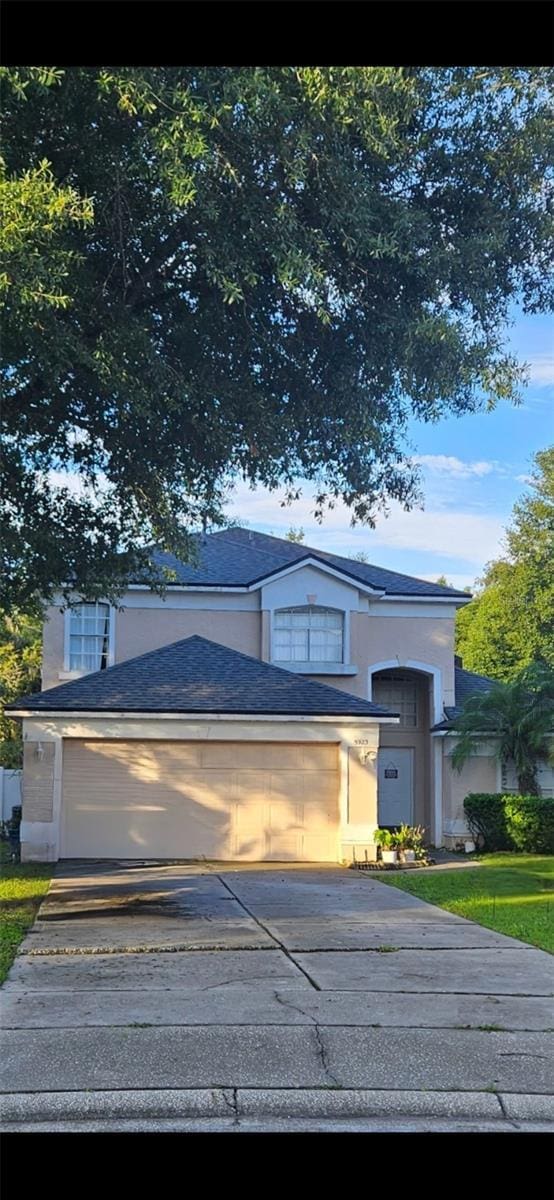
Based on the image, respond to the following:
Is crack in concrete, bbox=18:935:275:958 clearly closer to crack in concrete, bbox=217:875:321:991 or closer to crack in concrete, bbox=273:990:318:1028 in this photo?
crack in concrete, bbox=217:875:321:991

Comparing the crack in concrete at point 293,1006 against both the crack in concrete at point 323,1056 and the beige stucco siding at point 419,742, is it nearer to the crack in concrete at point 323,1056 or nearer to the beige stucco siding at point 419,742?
the crack in concrete at point 323,1056

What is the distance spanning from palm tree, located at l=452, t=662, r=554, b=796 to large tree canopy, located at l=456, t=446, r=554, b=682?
1913 mm

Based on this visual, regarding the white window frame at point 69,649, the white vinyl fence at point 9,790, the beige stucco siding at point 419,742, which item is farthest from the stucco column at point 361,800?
the white vinyl fence at point 9,790

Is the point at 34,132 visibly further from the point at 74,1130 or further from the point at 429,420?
the point at 74,1130

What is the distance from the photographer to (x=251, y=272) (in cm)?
852

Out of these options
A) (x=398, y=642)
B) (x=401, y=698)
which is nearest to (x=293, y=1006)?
(x=398, y=642)

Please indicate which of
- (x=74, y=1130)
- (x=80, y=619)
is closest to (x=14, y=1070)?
(x=74, y=1130)

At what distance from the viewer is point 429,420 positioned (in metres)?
10.2

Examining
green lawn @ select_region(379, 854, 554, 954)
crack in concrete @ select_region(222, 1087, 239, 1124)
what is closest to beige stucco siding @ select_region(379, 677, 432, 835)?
green lawn @ select_region(379, 854, 554, 954)

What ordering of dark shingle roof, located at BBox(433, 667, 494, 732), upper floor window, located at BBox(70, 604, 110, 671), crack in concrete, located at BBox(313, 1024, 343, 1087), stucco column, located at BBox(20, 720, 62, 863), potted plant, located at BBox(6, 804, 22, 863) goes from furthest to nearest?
dark shingle roof, located at BBox(433, 667, 494, 732)
upper floor window, located at BBox(70, 604, 110, 671)
potted plant, located at BBox(6, 804, 22, 863)
stucco column, located at BBox(20, 720, 62, 863)
crack in concrete, located at BBox(313, 1024, 343, 1087)

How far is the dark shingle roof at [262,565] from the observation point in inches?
859

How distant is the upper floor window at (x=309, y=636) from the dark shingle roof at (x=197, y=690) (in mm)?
1312

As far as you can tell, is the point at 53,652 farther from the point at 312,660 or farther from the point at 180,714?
the point at 312,660

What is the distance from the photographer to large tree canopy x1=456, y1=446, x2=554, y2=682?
24958 mm
